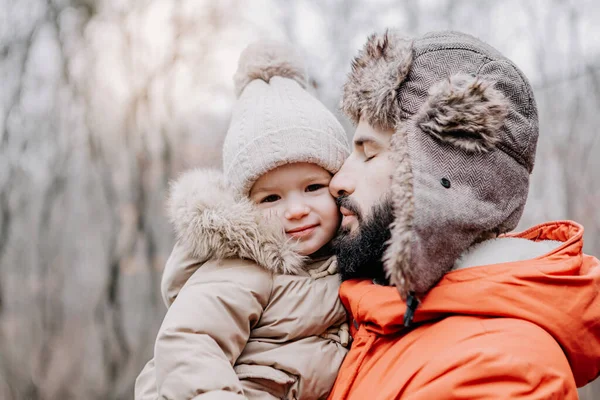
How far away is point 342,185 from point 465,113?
0.49 meters

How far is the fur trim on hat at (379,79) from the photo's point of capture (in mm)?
1494

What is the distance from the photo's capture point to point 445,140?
1.35 metres

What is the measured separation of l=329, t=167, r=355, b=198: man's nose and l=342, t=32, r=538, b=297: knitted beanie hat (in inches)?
8.3

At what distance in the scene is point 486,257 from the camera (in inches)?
55.7

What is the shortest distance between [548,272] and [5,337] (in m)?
4.68

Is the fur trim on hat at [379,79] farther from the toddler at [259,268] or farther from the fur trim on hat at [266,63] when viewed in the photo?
the fur trim on hat at [266,63]

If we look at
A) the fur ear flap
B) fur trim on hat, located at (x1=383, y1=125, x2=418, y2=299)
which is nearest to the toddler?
fur trim on hat, located at (x1=383, y1=125, x2=418, y2=299)

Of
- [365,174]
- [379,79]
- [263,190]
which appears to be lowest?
[263,190]

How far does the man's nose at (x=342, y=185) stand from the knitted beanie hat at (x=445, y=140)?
0.69 ft

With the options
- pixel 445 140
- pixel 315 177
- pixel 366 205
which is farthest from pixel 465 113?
pixel 315 177

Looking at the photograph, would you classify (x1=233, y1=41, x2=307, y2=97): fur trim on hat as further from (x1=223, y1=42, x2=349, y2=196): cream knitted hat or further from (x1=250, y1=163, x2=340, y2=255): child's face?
(x1=250, y1=163, x2=340, y2=255): child's face

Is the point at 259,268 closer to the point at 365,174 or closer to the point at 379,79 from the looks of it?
the point at 365,174

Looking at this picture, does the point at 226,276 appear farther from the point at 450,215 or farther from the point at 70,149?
the point at 70,149

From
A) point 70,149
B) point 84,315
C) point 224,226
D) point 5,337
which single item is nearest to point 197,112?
point 70,149
